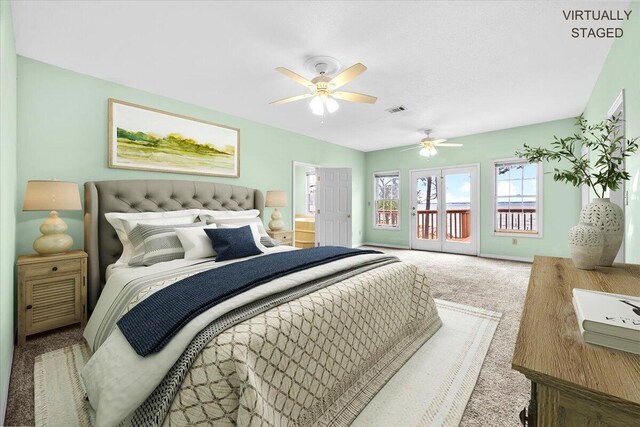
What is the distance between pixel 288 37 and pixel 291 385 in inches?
97.9

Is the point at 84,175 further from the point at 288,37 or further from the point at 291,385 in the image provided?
the point at 291,385

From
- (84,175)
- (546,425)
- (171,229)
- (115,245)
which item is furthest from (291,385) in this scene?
(84,175)

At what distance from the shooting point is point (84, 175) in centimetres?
284

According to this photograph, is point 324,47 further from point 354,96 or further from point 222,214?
point 222,214

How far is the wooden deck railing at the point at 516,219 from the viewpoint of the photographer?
16.8 ft

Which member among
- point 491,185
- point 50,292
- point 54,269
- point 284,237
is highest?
point 491,185

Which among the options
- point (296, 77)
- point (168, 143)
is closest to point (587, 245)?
point (296, 77)

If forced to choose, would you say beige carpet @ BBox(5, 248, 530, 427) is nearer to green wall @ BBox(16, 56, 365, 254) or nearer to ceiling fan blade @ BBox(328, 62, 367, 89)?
green wall @ BBox(16, 56, 365, 254)

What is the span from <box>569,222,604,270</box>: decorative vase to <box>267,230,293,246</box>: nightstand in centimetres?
338

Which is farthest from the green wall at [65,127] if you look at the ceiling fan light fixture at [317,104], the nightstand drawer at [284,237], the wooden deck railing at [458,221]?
the wooden deck railing at [458,221]

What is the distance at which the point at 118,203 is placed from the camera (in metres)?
2.83

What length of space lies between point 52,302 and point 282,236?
2.63 metres

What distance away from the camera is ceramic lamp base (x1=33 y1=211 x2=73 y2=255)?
7.67 feet

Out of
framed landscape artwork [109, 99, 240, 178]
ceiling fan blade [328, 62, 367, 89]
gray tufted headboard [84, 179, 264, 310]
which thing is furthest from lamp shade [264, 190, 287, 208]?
ceiling fan blade [328, 62, 367, 89]
